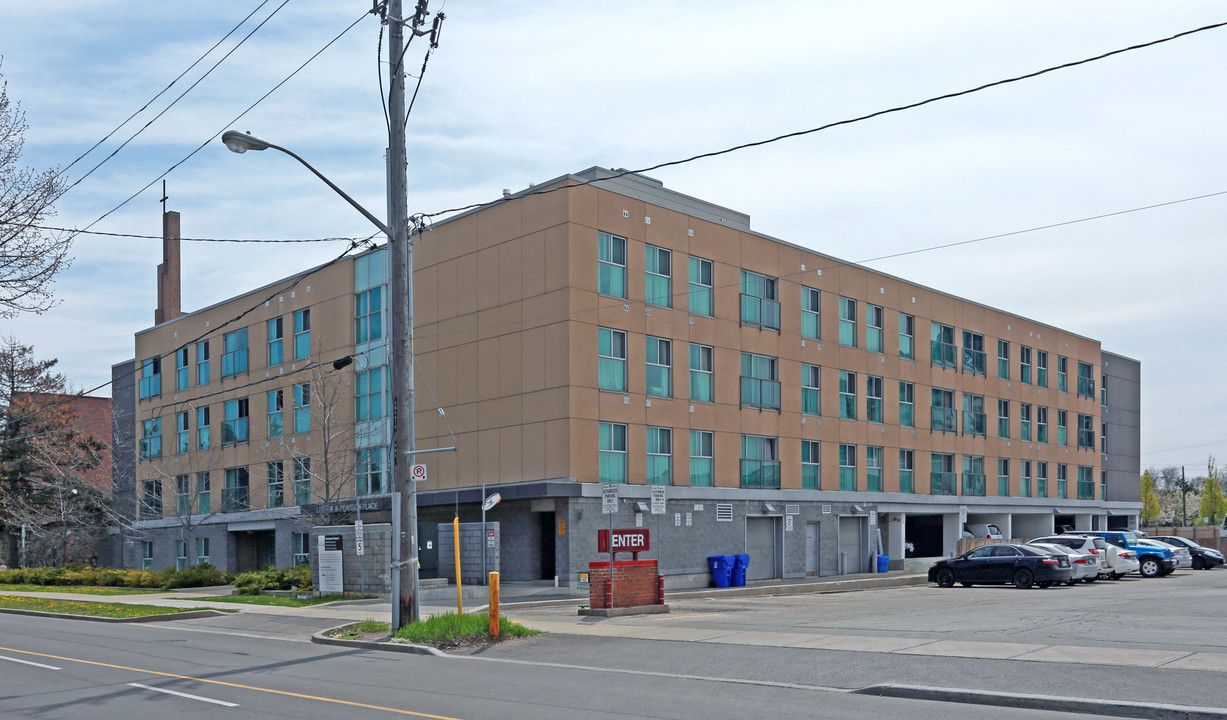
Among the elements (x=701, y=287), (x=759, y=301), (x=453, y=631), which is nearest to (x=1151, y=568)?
(x=759, y=301)

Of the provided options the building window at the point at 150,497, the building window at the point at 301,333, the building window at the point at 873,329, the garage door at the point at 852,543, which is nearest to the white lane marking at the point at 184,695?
the building window at the point at 301,333

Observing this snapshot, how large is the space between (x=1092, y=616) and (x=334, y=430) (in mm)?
29717

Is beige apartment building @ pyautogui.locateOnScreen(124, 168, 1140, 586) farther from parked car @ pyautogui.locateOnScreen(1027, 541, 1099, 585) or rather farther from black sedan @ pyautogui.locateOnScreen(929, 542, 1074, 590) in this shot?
parked car @ pyautogui.locateOnScreen(1027, 541, 1099, 585)

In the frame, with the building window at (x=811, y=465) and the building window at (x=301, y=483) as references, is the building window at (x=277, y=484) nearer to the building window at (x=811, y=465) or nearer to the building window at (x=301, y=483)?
the building window at (x=301, y=483)

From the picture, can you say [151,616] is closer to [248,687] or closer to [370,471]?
[248,687]

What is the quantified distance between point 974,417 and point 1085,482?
13982 millimetres

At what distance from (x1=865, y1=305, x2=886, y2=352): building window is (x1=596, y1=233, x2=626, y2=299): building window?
14780 mm

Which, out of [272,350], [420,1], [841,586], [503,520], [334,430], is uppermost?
[420,1]

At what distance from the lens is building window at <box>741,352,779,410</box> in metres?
40.5

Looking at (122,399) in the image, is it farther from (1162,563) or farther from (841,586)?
(1162,563)

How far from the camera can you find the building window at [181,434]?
5378cm

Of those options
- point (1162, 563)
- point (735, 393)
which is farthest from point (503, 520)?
point (1162, 563)

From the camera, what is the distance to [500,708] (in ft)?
38.9

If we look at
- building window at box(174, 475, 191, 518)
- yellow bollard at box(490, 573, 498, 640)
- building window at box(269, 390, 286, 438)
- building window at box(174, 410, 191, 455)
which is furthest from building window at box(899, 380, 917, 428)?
building window at box(174, 410, 191, 455)
